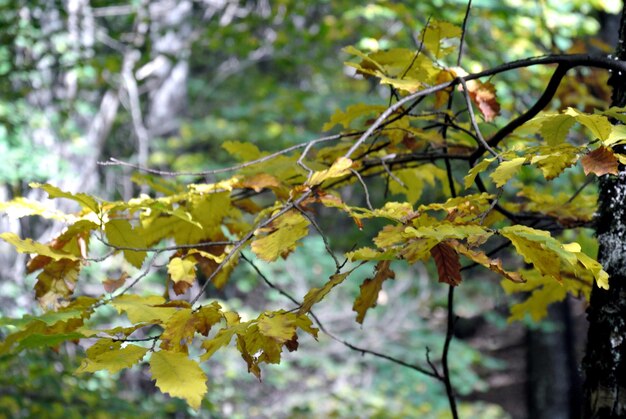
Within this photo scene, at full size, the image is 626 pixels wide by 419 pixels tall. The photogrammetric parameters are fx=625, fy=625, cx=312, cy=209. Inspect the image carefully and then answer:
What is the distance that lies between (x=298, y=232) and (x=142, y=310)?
0.30m

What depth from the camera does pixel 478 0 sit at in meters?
3.89

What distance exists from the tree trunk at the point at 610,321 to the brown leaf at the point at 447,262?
0.42 meters

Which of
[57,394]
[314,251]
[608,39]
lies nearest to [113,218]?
[57,394]

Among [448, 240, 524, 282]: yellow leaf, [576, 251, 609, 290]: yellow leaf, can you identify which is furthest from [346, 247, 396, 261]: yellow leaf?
[576, 251, 609, 290]: yellow leaf

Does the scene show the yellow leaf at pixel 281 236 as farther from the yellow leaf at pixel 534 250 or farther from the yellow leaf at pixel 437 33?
the yellow leaf at pixel 437 33

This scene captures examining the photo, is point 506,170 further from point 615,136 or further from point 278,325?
point 278,325

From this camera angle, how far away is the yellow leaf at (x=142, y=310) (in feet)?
3.33

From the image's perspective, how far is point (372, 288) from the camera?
47.0 inches

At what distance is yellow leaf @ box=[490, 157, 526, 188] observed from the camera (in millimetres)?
984

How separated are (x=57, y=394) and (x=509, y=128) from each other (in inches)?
130

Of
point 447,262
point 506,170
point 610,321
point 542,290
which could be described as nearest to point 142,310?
point 447,262

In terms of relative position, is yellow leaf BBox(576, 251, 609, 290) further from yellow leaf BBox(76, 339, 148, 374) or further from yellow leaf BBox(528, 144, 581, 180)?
yellow leaf BBox(76, 339, 148, 374)

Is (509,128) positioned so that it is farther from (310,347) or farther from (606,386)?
(310,347)

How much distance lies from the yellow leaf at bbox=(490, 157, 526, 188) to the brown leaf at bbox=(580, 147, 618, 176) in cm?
10
